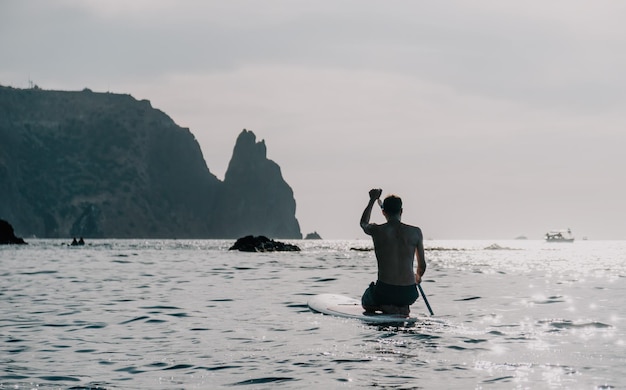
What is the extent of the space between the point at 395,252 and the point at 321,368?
485 centimetres

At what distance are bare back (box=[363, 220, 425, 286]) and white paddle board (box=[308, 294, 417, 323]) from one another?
82 centimetres

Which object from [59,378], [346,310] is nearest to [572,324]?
[346,310]

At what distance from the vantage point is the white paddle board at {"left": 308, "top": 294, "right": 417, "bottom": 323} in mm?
15781

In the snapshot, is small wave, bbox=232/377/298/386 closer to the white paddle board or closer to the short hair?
the white paddle board

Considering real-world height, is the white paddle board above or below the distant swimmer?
below

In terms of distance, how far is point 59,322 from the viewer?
17.2 meters

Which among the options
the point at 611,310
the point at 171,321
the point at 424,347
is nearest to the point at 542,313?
the point at 611,310

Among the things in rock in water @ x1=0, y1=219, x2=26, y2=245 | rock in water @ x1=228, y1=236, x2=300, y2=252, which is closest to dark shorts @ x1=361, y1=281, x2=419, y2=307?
rock in water @ x1=228, y1=236, x2=300, y2=252

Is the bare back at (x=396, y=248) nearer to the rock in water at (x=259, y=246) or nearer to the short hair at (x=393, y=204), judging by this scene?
the short hair at (x=393, y=204)

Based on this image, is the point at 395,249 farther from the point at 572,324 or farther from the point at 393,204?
the point at 572,324

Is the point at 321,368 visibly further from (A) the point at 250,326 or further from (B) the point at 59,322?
(B) the point at 59,322

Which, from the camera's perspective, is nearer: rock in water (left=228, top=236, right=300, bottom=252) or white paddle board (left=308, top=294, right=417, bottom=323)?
white paddle board (left=308, top=294, right=417, bottom=323)

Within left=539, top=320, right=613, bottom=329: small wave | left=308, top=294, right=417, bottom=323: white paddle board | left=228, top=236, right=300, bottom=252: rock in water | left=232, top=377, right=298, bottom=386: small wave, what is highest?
left=228, top=236, right=300, bottom=252: rock in water

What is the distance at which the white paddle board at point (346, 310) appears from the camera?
15781 millimetres
